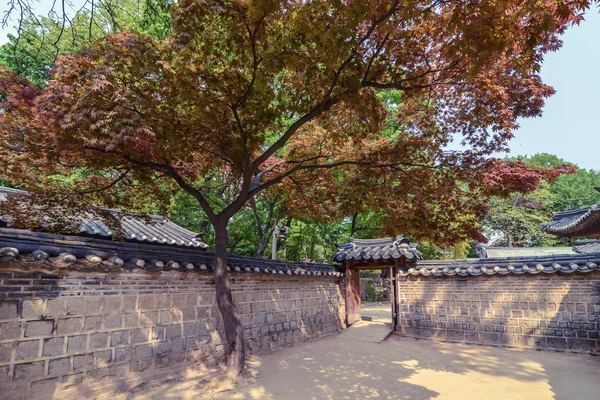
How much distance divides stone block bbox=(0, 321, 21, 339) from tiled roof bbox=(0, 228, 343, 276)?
750mm

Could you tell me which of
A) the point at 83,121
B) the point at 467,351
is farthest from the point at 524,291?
the point at 83,121

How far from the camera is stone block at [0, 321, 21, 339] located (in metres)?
4.11

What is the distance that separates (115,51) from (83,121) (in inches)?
44.4

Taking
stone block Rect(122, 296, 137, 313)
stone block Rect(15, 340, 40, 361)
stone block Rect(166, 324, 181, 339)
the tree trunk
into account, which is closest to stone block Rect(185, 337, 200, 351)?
stone block Rect(166, 324, 181, 339)

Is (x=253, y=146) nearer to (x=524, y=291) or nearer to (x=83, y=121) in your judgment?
(x=83, y=121)

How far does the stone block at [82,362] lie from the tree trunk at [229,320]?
2.12 metres

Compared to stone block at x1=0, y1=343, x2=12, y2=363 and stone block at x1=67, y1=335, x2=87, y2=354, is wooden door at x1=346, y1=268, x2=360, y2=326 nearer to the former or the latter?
stone block at x1=67, y1=335, x2=87, y2=354

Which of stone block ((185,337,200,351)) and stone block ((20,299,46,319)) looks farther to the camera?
stone block ((185,337,200,351))

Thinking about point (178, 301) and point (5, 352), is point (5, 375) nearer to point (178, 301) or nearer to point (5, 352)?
point (5, 352)

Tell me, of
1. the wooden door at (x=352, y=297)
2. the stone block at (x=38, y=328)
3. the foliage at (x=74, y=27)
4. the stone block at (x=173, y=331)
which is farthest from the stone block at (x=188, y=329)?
the wooden door at (x=352, y=297)

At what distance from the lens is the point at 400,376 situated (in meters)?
7.09

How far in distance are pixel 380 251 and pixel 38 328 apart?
10.1 m

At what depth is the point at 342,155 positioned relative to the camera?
7.91 m

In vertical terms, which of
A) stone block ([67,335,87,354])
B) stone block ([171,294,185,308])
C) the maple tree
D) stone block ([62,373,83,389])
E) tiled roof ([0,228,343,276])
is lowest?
stone block ([62,373,83,389])
